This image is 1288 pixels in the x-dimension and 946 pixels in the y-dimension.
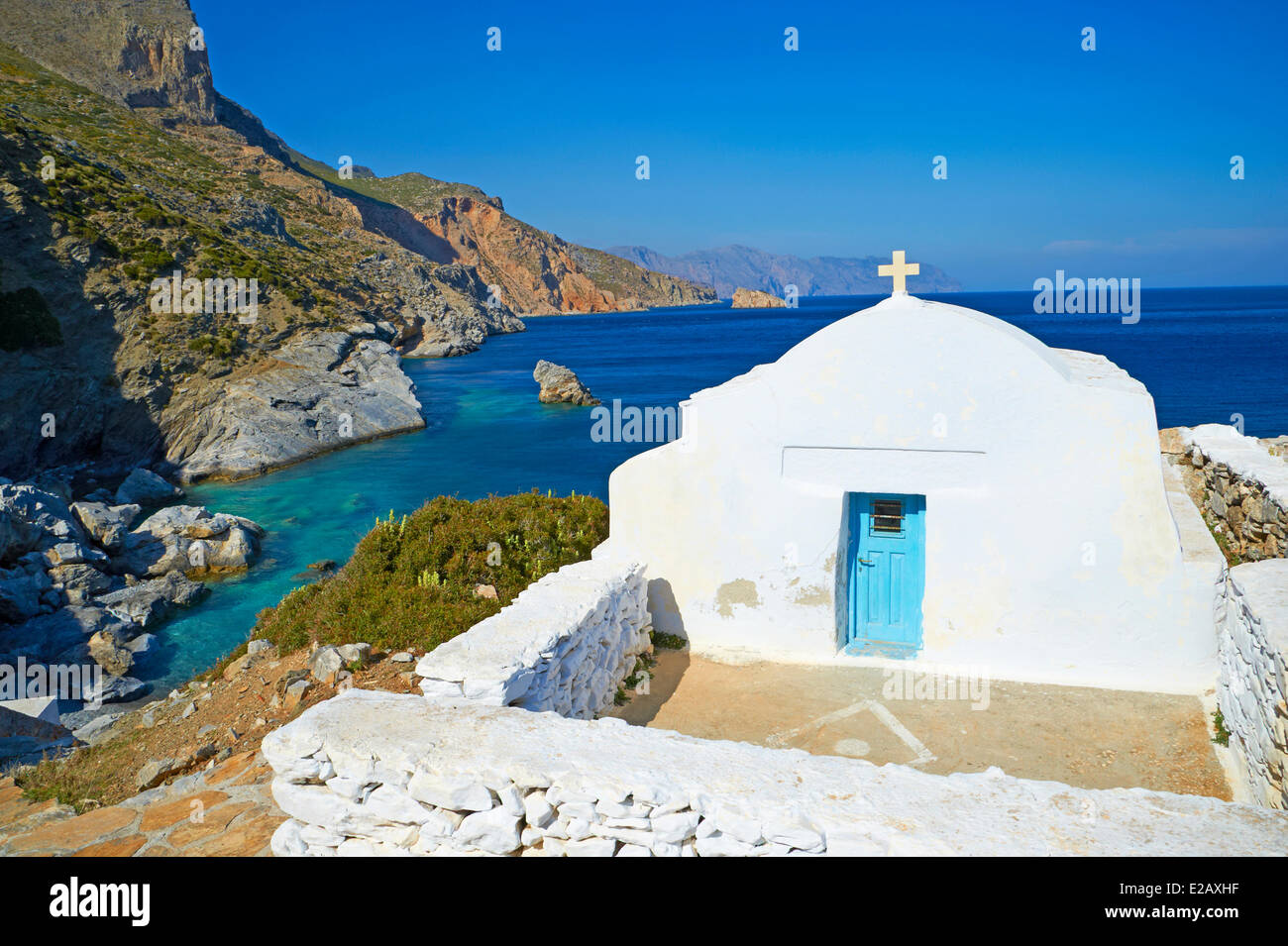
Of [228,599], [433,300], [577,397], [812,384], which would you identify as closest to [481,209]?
[433,300]

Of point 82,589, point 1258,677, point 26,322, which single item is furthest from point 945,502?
point 26,322

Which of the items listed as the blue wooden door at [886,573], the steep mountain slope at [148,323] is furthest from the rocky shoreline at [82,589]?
the blue wooden door at [886,573]

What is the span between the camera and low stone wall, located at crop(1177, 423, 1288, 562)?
28.5 ft

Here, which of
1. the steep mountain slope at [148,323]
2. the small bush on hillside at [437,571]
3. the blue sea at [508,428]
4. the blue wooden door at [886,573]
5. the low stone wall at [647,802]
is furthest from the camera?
the steep mountain slope at [148,323]

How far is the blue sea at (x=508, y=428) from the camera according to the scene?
18.7 meters

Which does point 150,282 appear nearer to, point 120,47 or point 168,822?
point 168,822

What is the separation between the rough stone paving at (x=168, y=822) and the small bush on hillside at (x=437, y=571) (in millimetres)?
2322

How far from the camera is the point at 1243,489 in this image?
9.96 meters

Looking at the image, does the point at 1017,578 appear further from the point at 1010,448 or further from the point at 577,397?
the point at 577,397

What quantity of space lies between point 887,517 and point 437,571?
5.33 m

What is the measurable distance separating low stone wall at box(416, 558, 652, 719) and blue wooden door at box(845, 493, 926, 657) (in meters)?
2.30

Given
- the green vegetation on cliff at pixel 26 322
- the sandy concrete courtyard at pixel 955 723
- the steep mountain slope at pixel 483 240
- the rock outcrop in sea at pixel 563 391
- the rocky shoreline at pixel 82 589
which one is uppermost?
the steep mountain slope at pixel 483 240

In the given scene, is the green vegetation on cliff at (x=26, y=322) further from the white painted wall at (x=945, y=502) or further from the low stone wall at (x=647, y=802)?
the low stone wall at (x=647, y=802)

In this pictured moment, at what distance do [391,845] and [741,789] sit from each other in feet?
6.60
